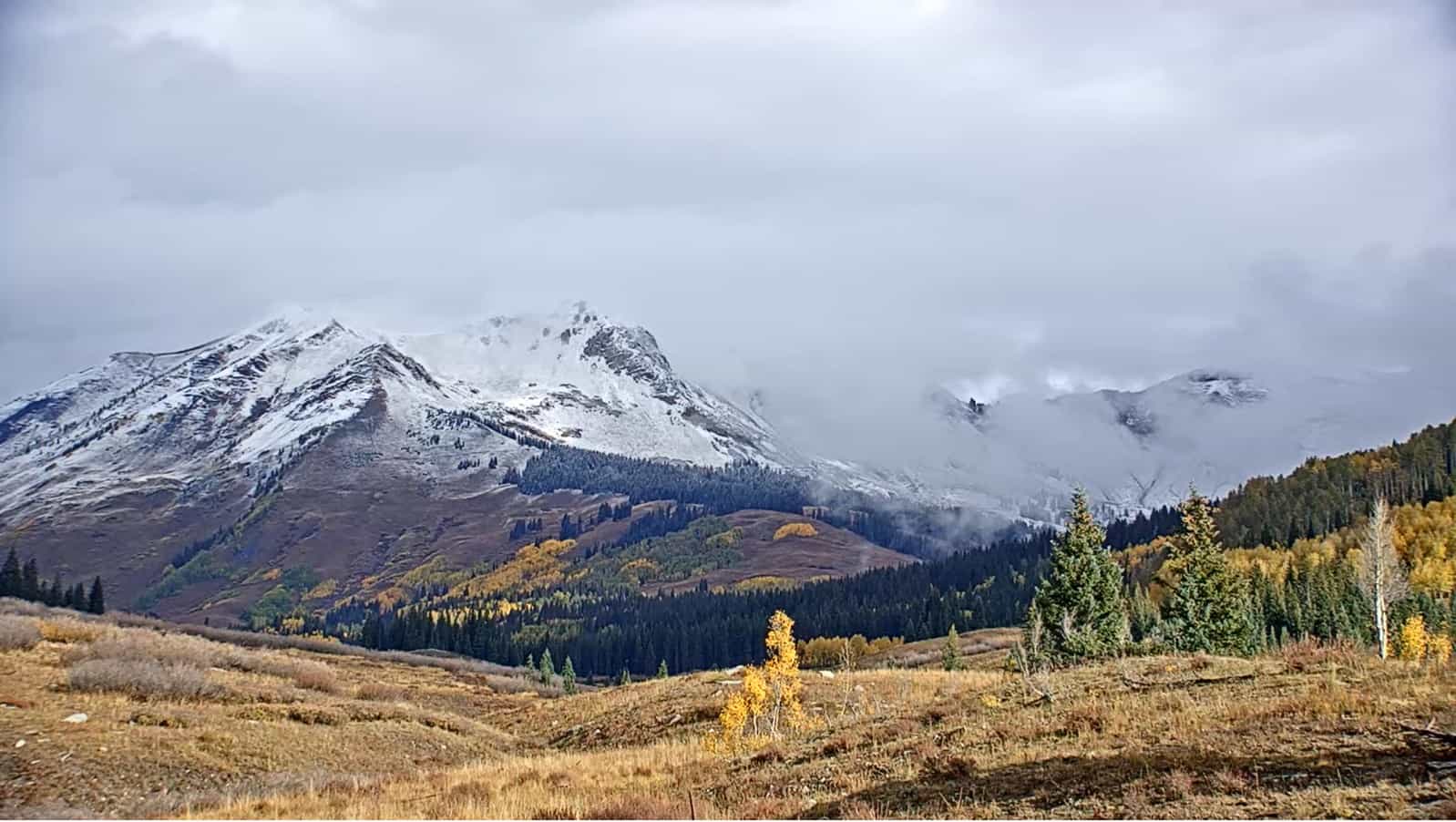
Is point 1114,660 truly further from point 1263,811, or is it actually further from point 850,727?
point 1263,811

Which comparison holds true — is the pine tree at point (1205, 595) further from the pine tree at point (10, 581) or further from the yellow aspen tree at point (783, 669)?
the pine tree at point (10, 581)

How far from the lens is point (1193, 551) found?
71.7 metres

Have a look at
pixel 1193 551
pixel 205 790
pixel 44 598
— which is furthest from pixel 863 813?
pixel 44 598

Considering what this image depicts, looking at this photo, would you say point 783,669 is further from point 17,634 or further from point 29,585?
point 29,585

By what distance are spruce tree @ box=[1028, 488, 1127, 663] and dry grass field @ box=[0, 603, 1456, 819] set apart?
1775cm

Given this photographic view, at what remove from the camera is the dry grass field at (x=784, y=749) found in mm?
15867

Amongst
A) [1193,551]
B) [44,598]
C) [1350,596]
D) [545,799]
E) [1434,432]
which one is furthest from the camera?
[1434,432]

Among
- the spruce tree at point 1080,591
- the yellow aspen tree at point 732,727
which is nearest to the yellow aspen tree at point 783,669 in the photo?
the yellow aspen tree at point 732,727

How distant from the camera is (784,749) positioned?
25.6 meters

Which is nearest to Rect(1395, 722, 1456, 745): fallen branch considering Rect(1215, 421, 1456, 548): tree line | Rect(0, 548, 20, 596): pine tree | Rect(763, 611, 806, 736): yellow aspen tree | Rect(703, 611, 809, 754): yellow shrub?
Rect(703, 611, 809, 754): yellow shrub

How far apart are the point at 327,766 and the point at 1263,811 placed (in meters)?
31.3

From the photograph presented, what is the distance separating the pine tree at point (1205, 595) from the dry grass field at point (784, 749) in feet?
95.8

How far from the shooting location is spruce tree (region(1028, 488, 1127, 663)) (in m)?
63.3

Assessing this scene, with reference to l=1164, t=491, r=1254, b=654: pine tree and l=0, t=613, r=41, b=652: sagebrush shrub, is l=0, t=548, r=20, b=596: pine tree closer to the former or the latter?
l=0, t=613, r=41, b=652: sagebrush shrub
